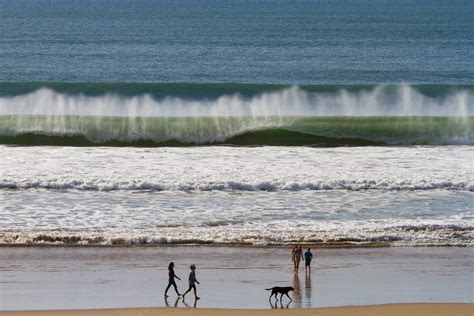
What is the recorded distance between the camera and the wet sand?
618 inches

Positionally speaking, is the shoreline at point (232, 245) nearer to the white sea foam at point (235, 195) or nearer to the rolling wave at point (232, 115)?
the white sea foam at point (235, 195)

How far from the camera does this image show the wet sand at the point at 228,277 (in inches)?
618

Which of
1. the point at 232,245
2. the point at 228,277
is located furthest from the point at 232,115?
the point at 228,277

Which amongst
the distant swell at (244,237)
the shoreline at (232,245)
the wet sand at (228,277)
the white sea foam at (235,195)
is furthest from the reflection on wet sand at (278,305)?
the white sea foam at (235,195)

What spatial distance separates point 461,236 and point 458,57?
127 ft

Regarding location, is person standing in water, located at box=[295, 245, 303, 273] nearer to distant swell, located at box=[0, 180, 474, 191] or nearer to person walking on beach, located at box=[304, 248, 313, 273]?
person walking on beach, located at box=[304, 248, 313, 273]

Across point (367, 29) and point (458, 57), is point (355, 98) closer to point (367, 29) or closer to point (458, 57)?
point (458, 57)

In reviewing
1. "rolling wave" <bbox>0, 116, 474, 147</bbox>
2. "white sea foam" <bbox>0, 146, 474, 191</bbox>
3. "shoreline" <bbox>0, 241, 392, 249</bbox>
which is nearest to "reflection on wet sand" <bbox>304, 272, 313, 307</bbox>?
"shoreline" <bbox>0, 241, 392, 249</bbox>

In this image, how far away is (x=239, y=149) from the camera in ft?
94.8

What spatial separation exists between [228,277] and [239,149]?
12.0 metres

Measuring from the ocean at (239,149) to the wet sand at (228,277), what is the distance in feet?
2.39

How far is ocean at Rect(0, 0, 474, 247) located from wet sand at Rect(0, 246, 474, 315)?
0.73 metres

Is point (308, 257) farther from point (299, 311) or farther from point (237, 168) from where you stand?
point (237, 168)

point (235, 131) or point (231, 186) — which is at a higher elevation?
point (235, 131)
